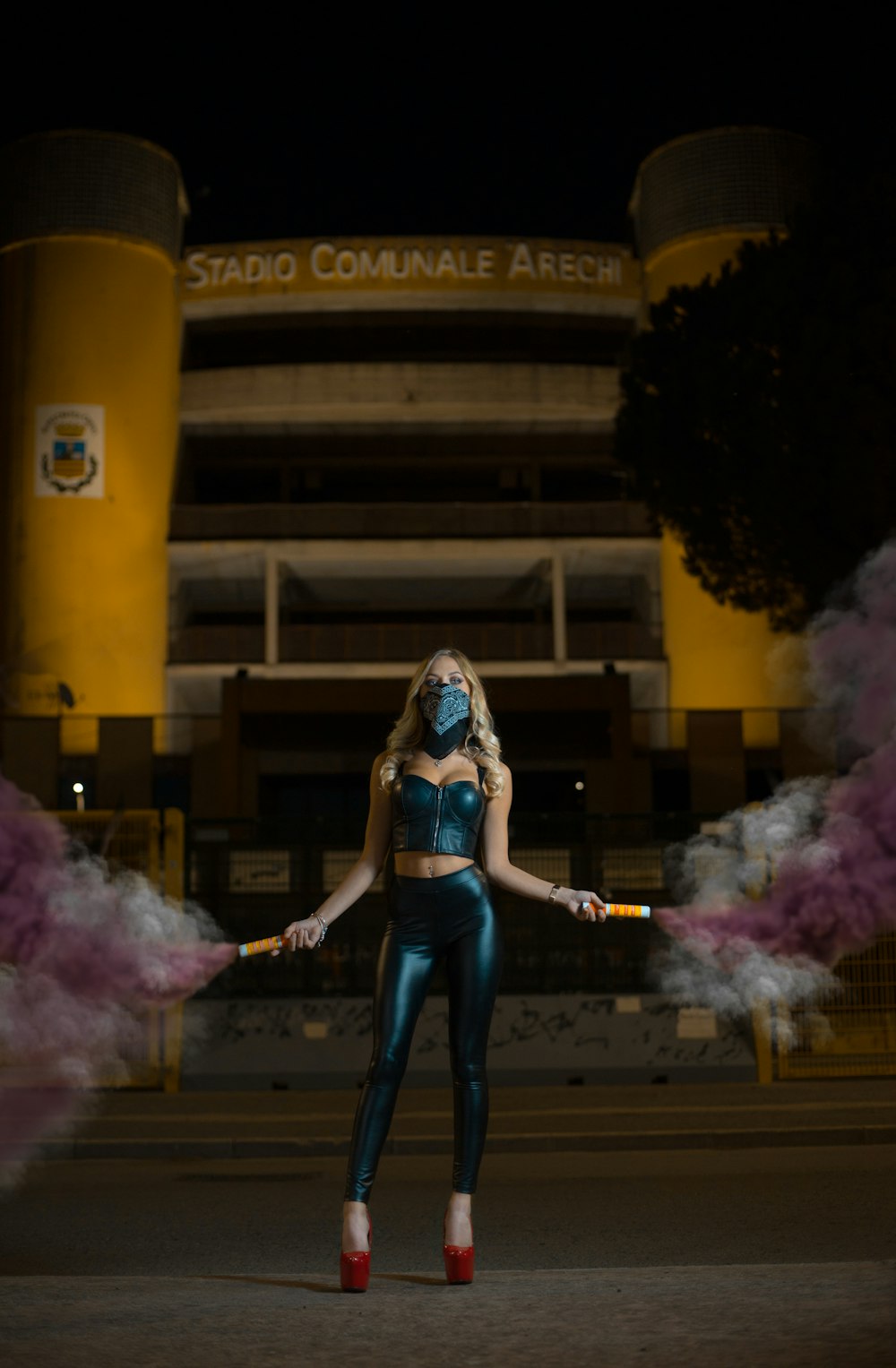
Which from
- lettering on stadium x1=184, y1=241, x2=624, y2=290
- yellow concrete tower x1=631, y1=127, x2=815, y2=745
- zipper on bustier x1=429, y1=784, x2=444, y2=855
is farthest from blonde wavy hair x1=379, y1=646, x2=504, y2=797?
lettering on stadium x1=184, y1=241, x2=624, y2=290

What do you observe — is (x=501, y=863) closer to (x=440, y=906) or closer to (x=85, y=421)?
(x=440, y=906)

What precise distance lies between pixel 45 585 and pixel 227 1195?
99.6 feet

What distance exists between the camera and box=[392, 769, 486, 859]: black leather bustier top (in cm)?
513

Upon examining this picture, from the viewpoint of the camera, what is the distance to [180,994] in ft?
46.1

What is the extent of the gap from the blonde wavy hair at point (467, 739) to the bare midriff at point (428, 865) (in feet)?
0.87

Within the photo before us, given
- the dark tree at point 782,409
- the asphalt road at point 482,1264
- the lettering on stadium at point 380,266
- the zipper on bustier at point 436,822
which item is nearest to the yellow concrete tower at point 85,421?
the lettering on stadium at point 380,266

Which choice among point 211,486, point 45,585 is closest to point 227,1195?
point 45,585

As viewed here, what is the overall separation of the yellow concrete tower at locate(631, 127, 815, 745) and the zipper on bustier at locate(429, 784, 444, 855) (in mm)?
32457

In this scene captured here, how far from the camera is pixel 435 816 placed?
5.14m

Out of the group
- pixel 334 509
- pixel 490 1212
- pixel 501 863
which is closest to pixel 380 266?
pixel 334 509

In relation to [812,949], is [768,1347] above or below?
below

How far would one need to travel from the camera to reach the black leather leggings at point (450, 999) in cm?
500

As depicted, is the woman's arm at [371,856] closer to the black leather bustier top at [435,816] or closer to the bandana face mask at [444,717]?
the black leather bustier top at [435,816]

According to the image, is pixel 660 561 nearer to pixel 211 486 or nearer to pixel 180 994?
pixel 211 486
